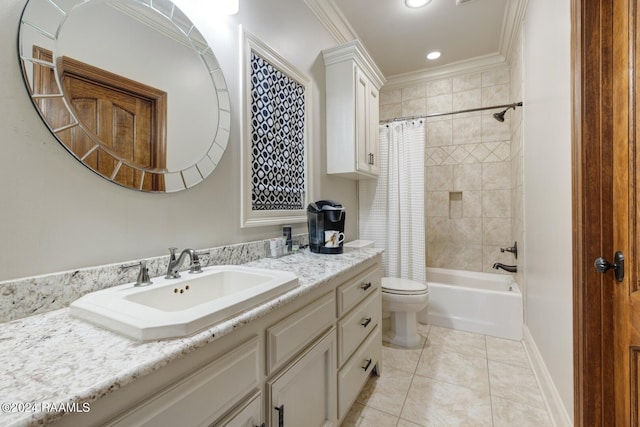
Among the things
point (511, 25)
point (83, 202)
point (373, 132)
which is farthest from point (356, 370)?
point (511, 25)

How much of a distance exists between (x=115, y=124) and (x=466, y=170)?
3.17m

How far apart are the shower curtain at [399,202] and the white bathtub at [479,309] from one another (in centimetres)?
32

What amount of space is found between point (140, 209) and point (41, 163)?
0.29 metres

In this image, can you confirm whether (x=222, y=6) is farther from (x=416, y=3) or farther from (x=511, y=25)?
(x=511, y=25)

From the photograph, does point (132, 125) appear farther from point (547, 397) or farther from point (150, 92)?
point (547, 397)

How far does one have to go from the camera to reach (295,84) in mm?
1804

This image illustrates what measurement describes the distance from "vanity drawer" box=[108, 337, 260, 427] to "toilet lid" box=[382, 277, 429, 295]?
1.62 meters

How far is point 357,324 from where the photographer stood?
1440mm

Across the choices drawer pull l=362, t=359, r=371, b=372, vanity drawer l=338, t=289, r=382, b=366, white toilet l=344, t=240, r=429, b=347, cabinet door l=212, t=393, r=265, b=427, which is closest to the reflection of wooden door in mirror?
cabinet door l=212, t=393, r=265, b=427

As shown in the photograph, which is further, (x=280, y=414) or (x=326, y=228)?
(x=326, y=228)

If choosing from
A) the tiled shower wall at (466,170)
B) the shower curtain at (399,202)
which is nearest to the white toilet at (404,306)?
the shower curtain at (399,202)

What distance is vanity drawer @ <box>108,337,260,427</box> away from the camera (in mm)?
522

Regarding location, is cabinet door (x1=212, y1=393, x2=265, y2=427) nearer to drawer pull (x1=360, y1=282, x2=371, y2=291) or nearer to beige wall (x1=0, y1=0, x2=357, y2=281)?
beige wall (x1=0, y1=0, x2=357, y2=281)

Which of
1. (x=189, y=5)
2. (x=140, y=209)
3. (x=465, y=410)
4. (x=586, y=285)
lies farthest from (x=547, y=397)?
(x=189, y=5)
